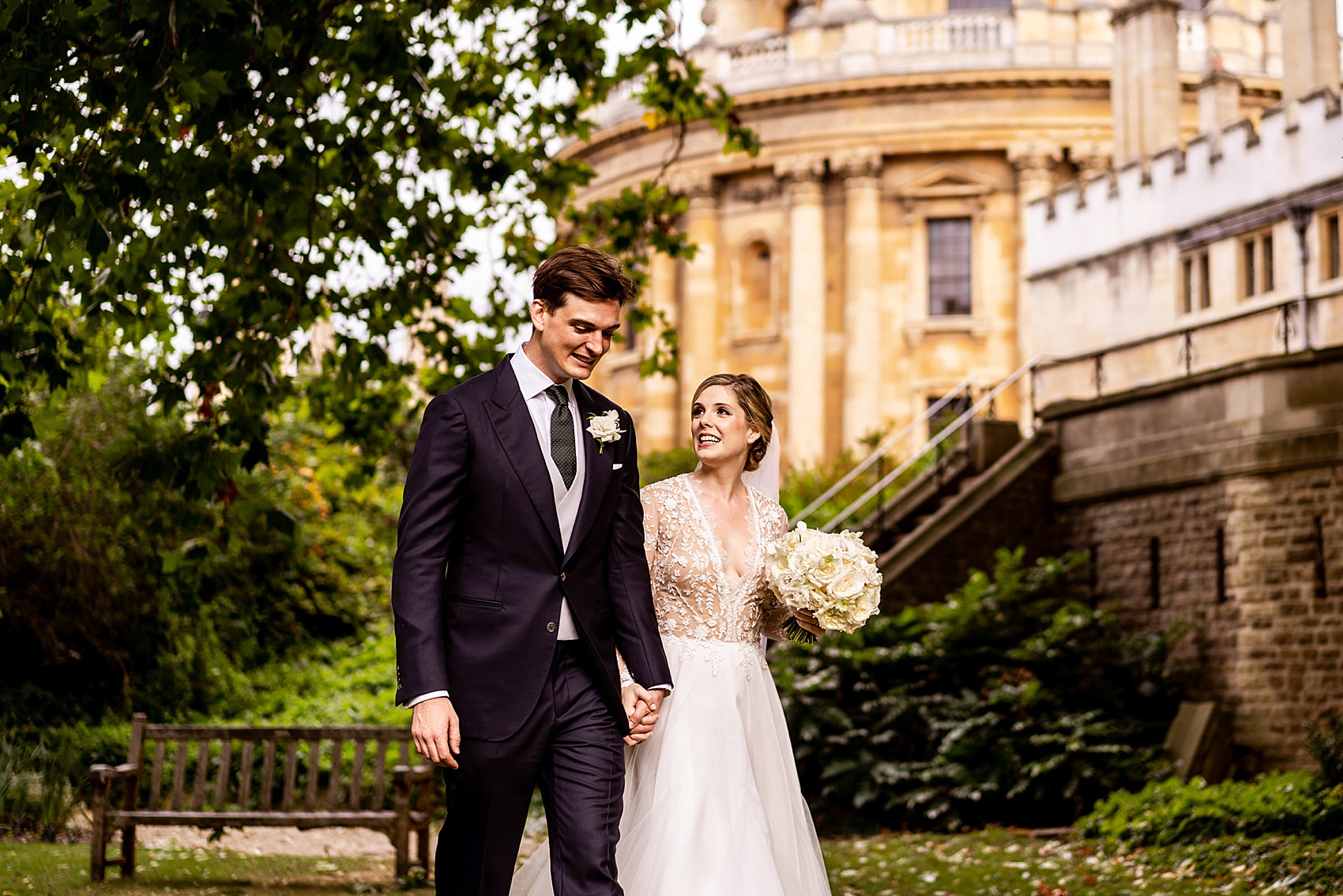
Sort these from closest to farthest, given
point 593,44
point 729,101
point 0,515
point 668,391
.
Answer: point 593,44
point 729,101
point 0,515
point 668,391

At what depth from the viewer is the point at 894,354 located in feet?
119

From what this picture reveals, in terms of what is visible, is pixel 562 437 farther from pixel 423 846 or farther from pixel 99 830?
pixel 423 846

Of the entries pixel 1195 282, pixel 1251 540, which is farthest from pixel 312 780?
pixel 1195 282

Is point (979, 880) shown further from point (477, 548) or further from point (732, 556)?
point (477, 548)

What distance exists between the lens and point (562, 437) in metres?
4.98

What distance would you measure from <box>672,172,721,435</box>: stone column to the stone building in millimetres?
13502


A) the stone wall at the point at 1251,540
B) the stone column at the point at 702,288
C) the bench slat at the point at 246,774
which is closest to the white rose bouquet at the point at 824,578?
the bench slat at the point at 246,774

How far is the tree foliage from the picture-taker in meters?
6.99

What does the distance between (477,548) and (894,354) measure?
32127 mm

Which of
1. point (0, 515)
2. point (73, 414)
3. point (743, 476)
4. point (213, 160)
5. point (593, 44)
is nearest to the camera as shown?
point (743, 476)

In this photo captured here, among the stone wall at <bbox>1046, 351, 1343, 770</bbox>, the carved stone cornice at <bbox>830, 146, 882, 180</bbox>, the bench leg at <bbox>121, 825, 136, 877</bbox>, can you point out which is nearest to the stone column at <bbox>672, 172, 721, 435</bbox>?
the carved stone cornice at <bbox>830, 146, 882, 180</bbox>

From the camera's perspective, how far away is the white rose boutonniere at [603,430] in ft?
16.3

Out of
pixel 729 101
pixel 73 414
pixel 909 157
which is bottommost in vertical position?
pixel 73 414

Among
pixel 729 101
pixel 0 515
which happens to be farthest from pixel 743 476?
pixel 0 515
